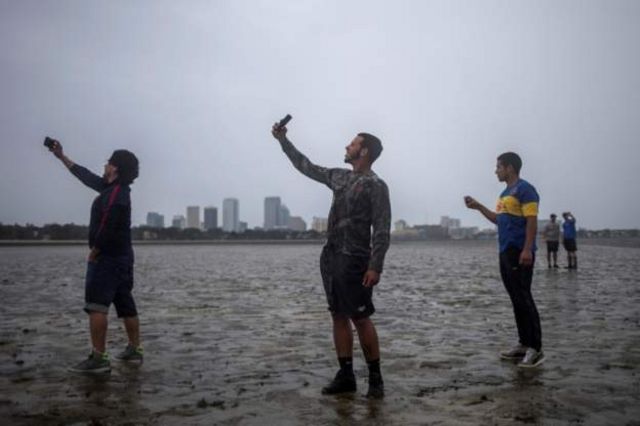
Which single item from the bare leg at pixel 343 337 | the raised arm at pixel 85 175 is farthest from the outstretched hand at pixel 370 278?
the raised arm at pixel 85 175

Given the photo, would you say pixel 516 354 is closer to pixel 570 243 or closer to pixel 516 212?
pixel 516 212

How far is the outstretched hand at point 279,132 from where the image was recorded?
543 cm

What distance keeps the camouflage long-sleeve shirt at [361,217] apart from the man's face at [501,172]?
206 cm

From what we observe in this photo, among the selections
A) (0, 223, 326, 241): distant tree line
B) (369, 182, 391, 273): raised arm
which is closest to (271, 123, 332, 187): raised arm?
(369, 182, 391, 273): raised arm

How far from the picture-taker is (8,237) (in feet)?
308

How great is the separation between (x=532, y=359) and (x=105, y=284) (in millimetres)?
4134

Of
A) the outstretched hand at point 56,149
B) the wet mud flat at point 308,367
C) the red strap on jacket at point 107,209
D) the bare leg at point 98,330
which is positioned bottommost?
the wet mud flat at point 308,367

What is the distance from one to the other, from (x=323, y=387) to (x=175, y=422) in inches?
53.4

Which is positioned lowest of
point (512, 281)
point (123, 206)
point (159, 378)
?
point (159, 378)

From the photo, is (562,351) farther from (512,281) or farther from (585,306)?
(585,306)

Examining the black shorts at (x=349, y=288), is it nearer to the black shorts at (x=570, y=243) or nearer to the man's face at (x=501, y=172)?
the man's face at (x=501, y=172)

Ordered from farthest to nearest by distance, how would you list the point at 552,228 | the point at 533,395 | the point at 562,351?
1. the point at 552,228
2. the point at 562,351
3. the point at 533,395

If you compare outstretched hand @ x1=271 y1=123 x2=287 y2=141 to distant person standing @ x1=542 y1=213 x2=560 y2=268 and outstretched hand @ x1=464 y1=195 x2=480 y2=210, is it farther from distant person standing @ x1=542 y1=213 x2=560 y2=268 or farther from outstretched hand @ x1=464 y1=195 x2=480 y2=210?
distant person standing @ x1=542 y1=213 x2=560 y2=268

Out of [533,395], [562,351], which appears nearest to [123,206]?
[533,395]
